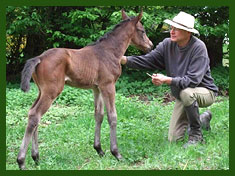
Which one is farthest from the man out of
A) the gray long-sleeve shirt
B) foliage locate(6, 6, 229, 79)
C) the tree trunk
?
the tree trunk

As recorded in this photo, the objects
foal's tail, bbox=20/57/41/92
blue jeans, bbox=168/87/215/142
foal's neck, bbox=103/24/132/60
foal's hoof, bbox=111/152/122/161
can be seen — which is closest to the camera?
foal's tail, bbox=20/57/41/92

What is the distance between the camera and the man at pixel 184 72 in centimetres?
557

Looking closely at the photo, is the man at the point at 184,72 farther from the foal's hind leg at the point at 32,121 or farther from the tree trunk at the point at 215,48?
the tree trunk at the point at 215,48

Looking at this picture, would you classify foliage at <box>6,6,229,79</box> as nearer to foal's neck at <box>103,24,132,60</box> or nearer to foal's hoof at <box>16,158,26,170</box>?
foal's neck at <box>103,24,132,60</box>

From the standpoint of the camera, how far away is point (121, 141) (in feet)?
19.2

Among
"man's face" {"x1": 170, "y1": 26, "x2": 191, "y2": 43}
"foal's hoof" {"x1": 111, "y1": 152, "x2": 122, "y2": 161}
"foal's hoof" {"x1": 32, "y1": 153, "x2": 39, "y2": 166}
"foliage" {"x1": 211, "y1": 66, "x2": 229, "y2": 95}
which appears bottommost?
"foliage" {"x1": 211, "y1": 66, "x2": 229, "y2": 95}

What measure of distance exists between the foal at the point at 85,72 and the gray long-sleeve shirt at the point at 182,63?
43 cm

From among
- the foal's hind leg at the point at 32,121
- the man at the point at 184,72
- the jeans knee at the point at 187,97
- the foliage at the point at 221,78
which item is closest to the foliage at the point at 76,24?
the foliage at the point at 221,78

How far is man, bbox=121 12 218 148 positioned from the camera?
219 inches

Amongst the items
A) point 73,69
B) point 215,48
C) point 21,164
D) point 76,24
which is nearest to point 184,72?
point 73,69

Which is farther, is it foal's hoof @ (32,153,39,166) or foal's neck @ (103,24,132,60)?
foal's neck @ (103,24,132,60)

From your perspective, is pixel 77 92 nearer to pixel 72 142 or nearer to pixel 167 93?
pixel 167 93

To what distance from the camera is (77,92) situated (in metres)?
10.0

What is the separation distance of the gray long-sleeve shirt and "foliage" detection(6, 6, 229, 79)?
4.45 metres
